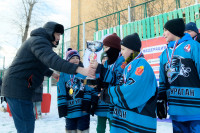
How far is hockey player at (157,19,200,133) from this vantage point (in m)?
1.82

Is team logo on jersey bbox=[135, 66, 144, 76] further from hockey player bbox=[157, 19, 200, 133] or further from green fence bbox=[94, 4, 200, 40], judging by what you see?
green fence bbox=[94, 4, 200, 40]

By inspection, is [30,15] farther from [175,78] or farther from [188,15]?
[175,78]

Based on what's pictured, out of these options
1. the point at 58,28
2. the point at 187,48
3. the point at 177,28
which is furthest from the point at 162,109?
the point at 58,28

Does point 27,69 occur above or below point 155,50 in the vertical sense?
below

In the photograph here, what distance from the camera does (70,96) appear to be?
110 inches

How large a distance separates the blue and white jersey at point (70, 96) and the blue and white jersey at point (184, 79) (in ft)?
4.57

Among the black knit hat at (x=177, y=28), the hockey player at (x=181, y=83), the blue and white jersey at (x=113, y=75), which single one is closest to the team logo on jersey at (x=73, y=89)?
the blue and white jersey at (x=113, y=75)

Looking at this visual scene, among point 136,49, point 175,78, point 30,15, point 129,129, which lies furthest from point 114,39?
point 30,15

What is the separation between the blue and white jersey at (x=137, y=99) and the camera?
1.59 metres

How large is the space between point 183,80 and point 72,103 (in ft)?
5.56

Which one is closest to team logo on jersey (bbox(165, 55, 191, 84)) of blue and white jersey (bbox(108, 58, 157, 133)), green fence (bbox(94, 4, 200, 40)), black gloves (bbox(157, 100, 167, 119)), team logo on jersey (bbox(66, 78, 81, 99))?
black gloves (bbox(157, 100, 167, 119))

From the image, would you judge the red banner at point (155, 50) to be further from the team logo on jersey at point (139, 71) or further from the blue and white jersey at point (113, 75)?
the team logo on jersey at point (139, 71)

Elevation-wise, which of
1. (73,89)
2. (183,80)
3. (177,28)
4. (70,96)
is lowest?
(70,96)

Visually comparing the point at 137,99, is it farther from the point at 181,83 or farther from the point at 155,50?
the point at 155,50
